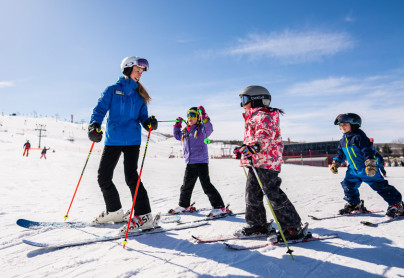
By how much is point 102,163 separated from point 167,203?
2.61 meters

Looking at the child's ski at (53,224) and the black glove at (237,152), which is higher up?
the black glove at (237,152)

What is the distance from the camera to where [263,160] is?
2717 millimetres

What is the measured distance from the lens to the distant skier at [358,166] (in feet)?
12.1

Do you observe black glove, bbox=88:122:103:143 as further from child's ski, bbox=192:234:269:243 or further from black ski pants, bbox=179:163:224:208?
black ski pants, bbox=179:163:224:208

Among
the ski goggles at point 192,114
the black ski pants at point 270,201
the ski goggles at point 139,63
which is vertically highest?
the ski goggles at point 139,63

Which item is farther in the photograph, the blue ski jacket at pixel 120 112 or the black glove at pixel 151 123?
the black glove at pixel 151 123

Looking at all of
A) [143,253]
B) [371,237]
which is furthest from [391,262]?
[143,253]

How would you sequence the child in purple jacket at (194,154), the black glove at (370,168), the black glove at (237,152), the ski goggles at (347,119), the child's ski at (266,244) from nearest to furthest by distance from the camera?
the child's ski at (266,244), the black glove at (237,152), the black glove at (370,168), the ski goggles at (347,119), the child in purple jacket at (194,154)

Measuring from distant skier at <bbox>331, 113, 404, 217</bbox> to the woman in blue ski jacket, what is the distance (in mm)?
3077

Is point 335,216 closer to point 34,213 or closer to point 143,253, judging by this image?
point 143,253

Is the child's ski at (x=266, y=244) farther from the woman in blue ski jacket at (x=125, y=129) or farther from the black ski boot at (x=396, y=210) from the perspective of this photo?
the black ski boot at (x=396, y=210)

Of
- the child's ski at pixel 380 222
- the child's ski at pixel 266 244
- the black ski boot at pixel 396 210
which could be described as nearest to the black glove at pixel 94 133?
the child's ski at pixel 266 244

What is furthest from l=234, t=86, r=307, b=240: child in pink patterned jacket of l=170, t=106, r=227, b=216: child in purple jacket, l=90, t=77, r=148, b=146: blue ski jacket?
l=90, t=77, r=148, b=146: blue ski jacket

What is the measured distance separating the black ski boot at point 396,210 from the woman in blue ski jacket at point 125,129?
3.47 metres
